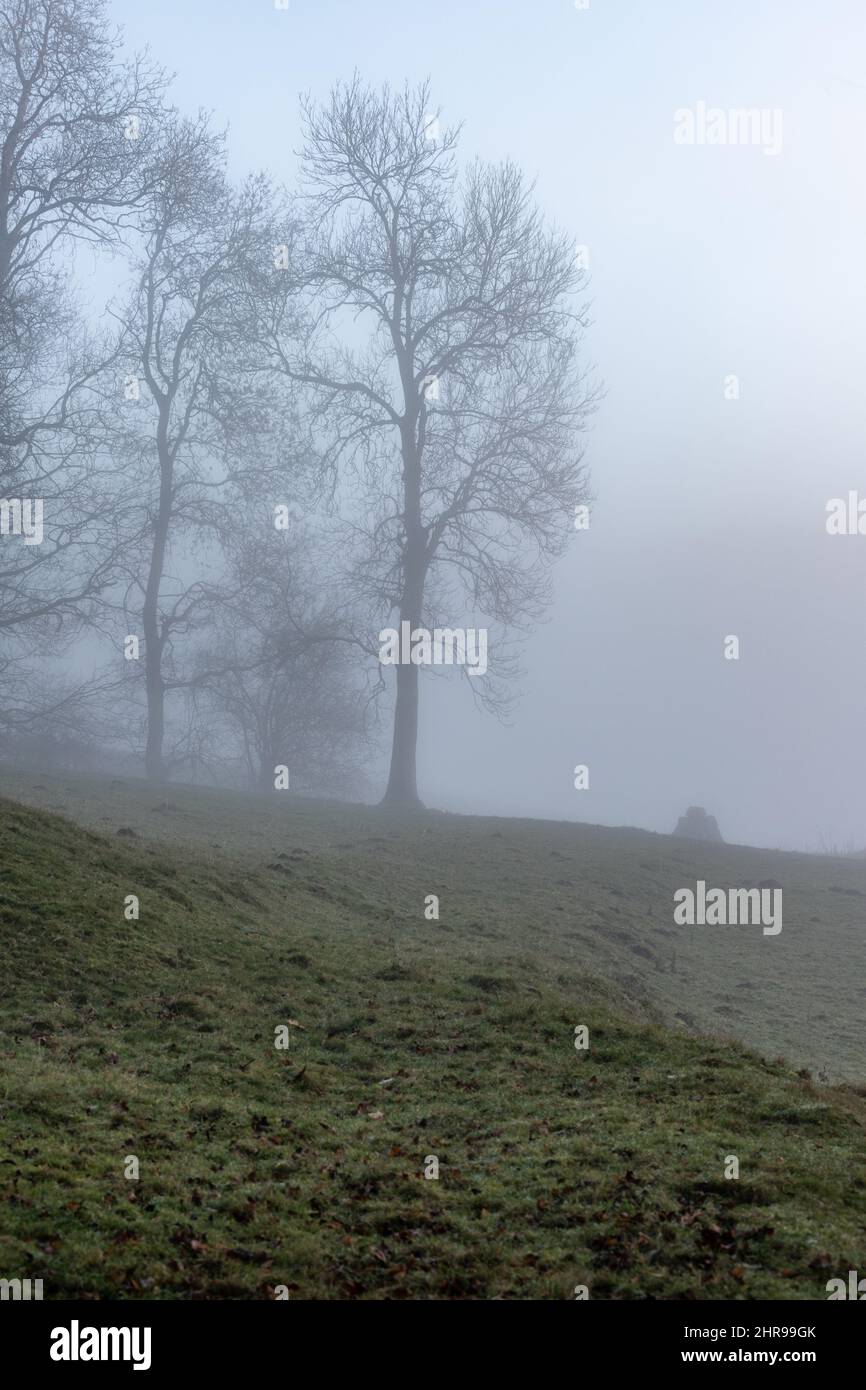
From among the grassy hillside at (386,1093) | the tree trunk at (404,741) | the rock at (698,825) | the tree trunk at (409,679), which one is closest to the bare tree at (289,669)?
the tree trunk at (404,741)

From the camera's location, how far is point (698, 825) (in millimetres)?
35156

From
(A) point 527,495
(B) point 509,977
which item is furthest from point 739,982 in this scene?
(A) point 527,495

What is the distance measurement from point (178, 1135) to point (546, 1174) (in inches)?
92.8

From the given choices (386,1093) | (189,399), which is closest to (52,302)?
(189,399)

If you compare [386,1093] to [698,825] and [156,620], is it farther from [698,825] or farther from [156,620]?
[156,620]

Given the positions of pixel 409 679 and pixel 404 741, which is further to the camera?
pixel 409 679

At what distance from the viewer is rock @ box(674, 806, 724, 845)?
34875 mm

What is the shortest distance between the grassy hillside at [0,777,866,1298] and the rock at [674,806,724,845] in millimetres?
16625

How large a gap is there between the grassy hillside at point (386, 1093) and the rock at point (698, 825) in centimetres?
1662

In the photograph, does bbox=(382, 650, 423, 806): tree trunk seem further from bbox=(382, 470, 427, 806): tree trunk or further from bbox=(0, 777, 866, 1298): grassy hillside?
bbox=(0, 777, 866, 1298): grassy hillside

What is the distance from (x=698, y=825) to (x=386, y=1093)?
91.5 ft

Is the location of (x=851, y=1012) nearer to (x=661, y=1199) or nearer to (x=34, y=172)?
(x=661, y=1199)

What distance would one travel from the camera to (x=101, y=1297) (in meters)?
5.27

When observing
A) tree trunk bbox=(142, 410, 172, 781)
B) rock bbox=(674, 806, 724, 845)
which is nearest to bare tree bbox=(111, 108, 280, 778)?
tree trunk bbox=(142, 410, 172, 781)
